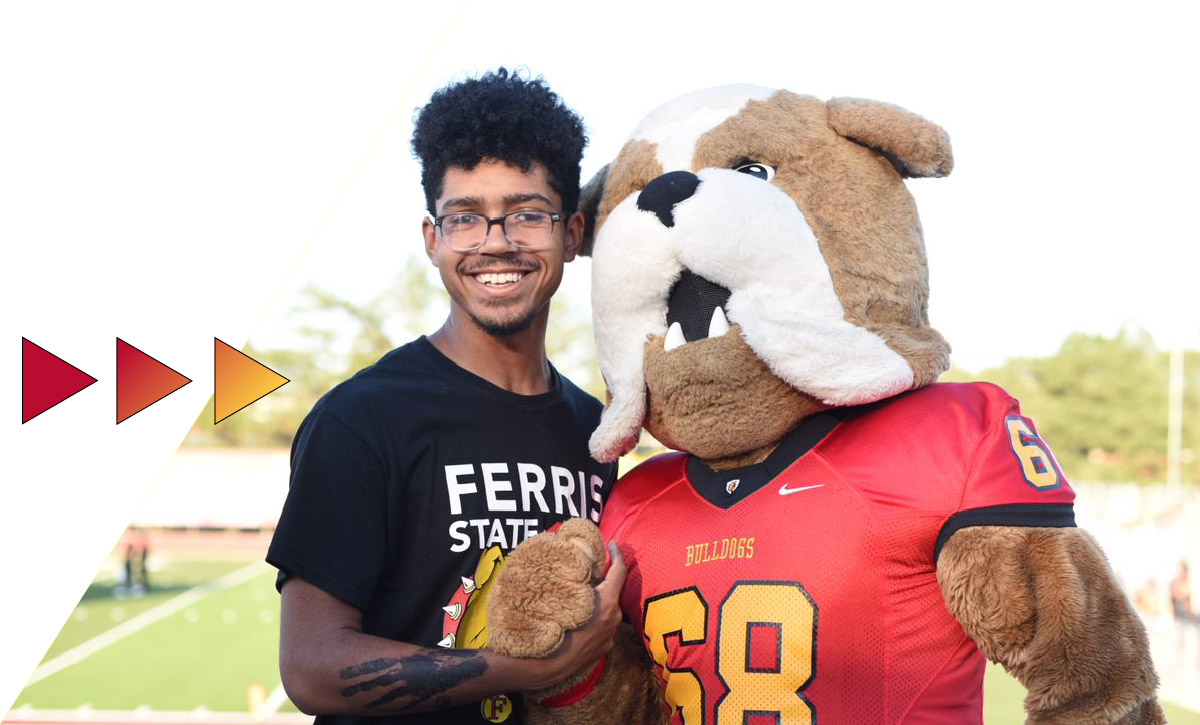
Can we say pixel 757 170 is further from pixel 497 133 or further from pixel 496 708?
pixel 496 708

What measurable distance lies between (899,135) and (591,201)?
749mm

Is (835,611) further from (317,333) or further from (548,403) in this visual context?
(317,333)

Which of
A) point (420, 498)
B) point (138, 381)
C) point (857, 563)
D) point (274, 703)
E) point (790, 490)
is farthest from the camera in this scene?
point (274, 703)

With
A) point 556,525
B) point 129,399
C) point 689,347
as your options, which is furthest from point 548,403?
point 129,399

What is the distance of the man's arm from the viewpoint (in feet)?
7.31

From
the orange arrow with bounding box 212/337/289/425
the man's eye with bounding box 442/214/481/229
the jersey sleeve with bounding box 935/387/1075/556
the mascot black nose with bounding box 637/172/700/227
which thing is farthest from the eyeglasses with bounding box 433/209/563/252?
the orange arrow with bounding box 212/337/289/425

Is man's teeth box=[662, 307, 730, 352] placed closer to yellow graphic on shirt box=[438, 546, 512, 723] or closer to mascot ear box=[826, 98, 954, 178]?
mascot ear box=[826, 98, 954, 178]

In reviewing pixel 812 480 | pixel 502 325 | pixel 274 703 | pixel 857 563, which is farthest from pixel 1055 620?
pixel 274 703

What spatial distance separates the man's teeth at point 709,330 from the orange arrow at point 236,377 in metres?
2.24

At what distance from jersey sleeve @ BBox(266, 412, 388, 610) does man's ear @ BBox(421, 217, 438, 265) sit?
525 mm

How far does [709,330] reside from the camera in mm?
2246

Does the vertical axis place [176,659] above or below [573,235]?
below

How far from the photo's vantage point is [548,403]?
2738 mm

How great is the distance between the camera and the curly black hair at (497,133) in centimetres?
264
